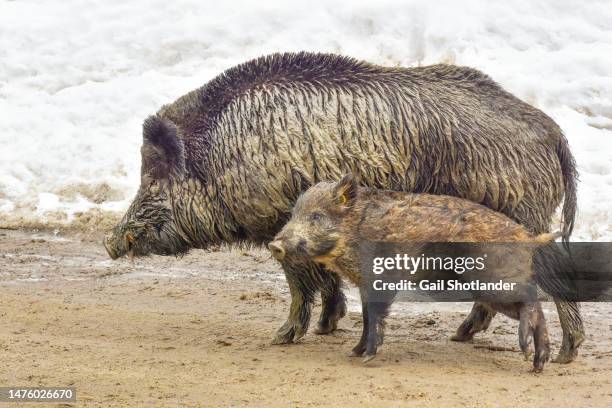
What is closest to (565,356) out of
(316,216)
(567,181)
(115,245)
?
(567,181)

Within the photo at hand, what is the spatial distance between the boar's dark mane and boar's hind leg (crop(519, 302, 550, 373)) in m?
0.88

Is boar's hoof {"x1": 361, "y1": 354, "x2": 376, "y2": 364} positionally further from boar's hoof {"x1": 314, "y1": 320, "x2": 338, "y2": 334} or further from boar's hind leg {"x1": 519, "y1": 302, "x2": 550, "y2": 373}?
boar's hoof {"x1": 314, "y1": 320, "x2": 338, "y2": 334}

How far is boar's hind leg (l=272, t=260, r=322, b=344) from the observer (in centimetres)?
786

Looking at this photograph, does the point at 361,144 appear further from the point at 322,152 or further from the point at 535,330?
the point at 535,330

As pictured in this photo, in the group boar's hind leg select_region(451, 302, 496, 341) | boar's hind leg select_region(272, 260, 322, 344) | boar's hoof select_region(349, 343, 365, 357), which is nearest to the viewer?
boar's hoof select_region(349, 343, 365, 357)

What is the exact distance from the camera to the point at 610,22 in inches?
667

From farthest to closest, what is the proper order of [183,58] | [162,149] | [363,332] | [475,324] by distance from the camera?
[183,58]
[475,324]
[162,149]
[363,332]

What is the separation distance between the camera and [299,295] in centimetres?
802

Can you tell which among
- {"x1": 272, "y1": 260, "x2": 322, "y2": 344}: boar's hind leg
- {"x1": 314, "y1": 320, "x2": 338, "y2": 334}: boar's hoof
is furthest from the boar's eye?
{"x1": 314, "y1": 320, "x2": 338, "y2": 334}: boar's hoof

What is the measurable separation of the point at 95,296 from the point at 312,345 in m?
2.73

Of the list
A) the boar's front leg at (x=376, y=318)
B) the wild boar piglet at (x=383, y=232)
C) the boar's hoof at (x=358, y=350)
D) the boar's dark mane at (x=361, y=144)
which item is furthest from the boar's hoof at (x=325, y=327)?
the boar's front leg at (x=376, y=318)

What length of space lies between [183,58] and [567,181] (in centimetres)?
957

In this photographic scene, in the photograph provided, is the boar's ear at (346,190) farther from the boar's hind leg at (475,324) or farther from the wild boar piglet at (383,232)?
the boar's hind leg at (475,324)

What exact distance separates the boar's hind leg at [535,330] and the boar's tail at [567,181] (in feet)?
3.49
